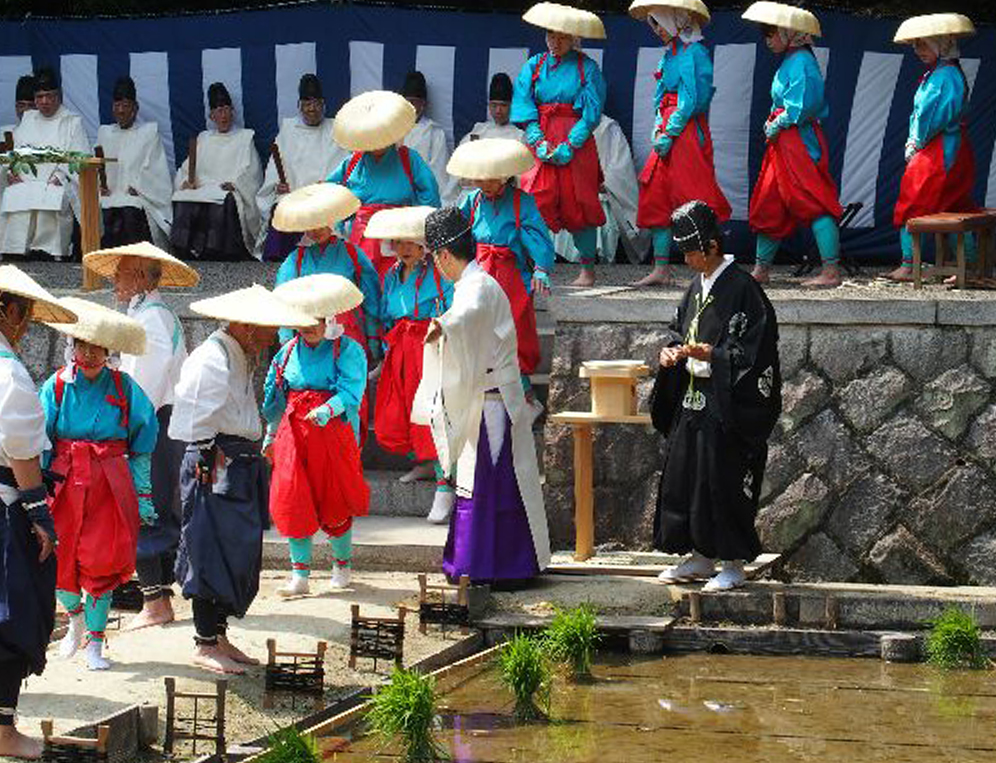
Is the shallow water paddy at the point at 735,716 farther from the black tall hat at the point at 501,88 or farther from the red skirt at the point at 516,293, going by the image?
the black tall hat at the point at 501,88

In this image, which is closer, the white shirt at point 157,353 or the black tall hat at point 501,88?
the white shirt at point 157,353

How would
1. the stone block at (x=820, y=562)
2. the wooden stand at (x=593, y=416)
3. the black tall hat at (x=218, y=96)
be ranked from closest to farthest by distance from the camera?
the wooden stand at (x=593, y=416) → the stone block at (x=820, y=562) → the black tall hat at (x=218, y=96)

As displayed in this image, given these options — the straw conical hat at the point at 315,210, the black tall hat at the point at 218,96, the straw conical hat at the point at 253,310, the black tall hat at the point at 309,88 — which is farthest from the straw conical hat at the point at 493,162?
the black tall hat at the point at 218,96

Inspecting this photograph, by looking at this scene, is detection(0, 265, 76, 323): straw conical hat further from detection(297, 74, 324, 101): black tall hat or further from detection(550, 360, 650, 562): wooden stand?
detection(297, 74, 324, 101): black tall hat

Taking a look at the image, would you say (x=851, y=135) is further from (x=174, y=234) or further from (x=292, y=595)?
(x=292, y=595)

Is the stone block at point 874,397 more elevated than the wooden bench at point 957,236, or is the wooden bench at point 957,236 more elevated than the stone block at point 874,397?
the wooden bench at point 957,236

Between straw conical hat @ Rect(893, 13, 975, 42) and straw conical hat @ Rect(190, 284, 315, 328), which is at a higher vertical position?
straw conical hat @ Rect(893, 13, 975, 42)

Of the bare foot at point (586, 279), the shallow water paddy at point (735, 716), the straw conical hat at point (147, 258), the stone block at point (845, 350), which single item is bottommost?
the shallow water paddy at point (735, 716)

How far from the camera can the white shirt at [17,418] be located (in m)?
8.31

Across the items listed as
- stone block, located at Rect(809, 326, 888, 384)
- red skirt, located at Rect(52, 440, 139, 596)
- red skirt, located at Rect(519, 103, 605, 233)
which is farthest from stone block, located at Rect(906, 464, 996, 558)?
red skirt, located at Rect(52, 440, 139, 596)

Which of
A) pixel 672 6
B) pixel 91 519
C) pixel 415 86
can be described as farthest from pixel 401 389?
pixel 415 86

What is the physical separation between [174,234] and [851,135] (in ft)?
15.5

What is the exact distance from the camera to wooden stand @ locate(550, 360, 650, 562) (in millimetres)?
11891

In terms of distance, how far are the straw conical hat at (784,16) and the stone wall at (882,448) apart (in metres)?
1.74
